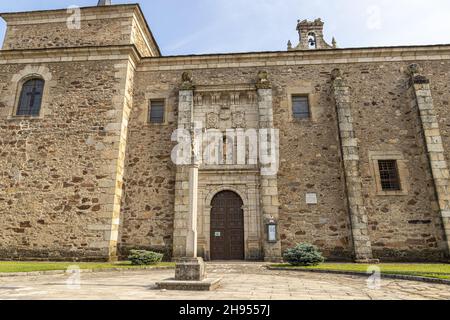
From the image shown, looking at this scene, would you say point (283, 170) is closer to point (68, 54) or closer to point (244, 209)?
point (244, 209)

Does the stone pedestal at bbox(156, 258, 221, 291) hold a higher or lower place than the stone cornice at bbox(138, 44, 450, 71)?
lower

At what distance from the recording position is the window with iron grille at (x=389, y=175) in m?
11.5

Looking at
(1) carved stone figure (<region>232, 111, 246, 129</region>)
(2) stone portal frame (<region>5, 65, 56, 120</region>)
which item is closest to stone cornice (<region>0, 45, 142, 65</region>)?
(2) stone portal frame (<region>5, 65, 56, 120</region>)

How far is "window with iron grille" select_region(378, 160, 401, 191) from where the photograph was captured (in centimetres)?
1149

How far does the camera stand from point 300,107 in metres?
12.8

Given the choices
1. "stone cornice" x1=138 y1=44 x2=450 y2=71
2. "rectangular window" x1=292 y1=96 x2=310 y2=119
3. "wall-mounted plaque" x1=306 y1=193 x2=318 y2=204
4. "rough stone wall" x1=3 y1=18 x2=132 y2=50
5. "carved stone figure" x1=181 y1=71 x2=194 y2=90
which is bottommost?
"wall-mounted plaque" x1=306 y1=193 x2=318 y2=204

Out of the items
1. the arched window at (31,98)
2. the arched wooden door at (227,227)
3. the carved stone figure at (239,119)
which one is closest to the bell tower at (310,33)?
the carved stone figure at (239,119)

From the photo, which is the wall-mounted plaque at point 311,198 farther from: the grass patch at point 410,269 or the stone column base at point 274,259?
the grass patch at point 410,269

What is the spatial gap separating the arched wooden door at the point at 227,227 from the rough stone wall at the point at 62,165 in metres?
3.89

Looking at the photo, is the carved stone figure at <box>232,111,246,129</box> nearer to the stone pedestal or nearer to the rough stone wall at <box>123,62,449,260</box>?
the rough stone wall at <box>123,62,449,260</box>

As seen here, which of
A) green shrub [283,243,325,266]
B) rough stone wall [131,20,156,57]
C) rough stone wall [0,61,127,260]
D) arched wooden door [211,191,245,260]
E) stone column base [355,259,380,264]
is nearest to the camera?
green shrub [283,243,325,266]

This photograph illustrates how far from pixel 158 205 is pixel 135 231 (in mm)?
1323

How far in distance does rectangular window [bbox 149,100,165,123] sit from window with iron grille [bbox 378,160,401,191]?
931 cm

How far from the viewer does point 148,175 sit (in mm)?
12109
